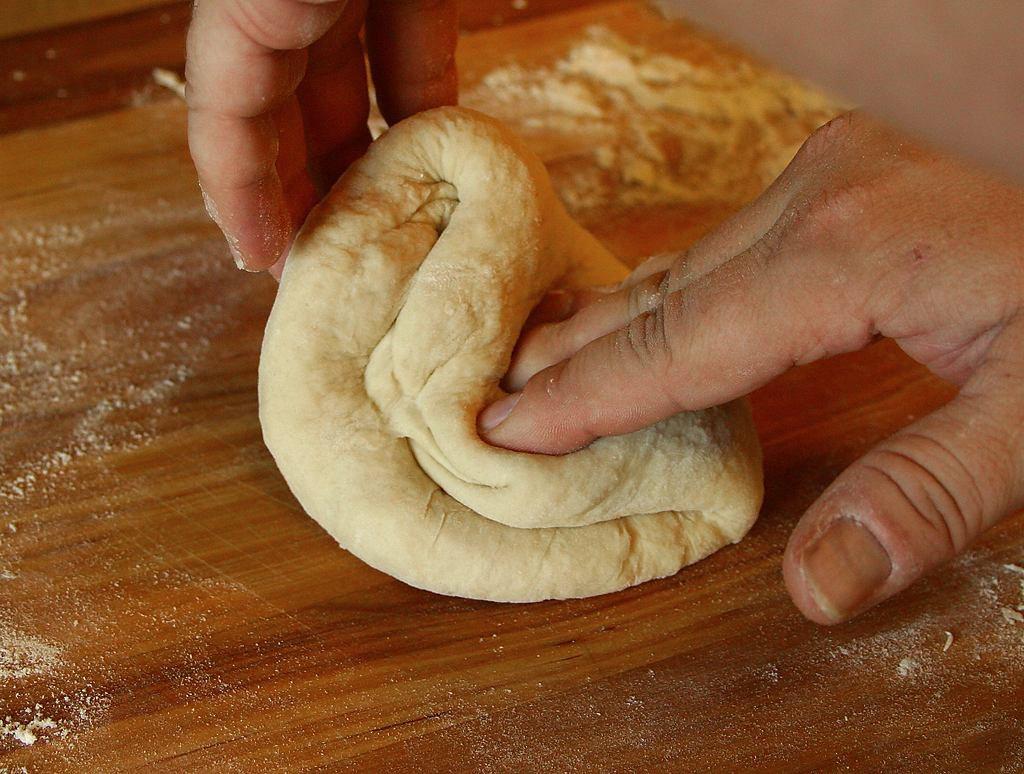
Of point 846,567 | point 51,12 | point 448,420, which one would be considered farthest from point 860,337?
point 51,12

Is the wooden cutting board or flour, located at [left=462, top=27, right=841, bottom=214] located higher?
flour, located at [left=462, top=27, right=841, bottom=214]

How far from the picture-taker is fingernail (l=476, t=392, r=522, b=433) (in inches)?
55.6

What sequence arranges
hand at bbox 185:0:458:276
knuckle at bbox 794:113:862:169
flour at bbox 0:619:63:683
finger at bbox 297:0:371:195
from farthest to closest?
finger at bbox 297:0:371:195 < flour at bbox 0:619:63:683 < knuckle at bbox 794:113:862:169 < hand at bbox 185:0:458:276

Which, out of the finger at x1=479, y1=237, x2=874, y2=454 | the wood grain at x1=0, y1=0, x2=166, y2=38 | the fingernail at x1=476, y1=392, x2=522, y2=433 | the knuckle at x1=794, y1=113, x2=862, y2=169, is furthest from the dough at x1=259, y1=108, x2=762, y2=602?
the wood grain at x1=0, y1=0, x2=166, y2=38

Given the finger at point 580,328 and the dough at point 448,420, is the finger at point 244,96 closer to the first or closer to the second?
the dough at point 448,420

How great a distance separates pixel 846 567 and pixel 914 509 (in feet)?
0.29

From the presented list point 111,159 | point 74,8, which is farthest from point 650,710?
point 74,8

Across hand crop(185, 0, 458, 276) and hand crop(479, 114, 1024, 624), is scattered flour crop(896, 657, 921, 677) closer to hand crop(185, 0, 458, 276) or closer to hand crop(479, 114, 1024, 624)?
hand crop(479, 114, 1024, 624)

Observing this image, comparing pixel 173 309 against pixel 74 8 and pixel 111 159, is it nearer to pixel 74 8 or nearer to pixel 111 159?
pixel 111 159

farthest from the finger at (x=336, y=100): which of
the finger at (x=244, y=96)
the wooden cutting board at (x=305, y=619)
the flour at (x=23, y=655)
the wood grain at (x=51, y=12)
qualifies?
the wood grain at (x=51, y=12)

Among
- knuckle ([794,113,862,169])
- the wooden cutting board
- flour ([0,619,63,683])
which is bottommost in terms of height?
flour ([0,619,63,683])

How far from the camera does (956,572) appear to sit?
1505 millimetres

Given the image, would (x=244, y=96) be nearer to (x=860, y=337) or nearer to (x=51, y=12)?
(x=860, y=337)

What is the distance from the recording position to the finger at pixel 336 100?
153 cm
